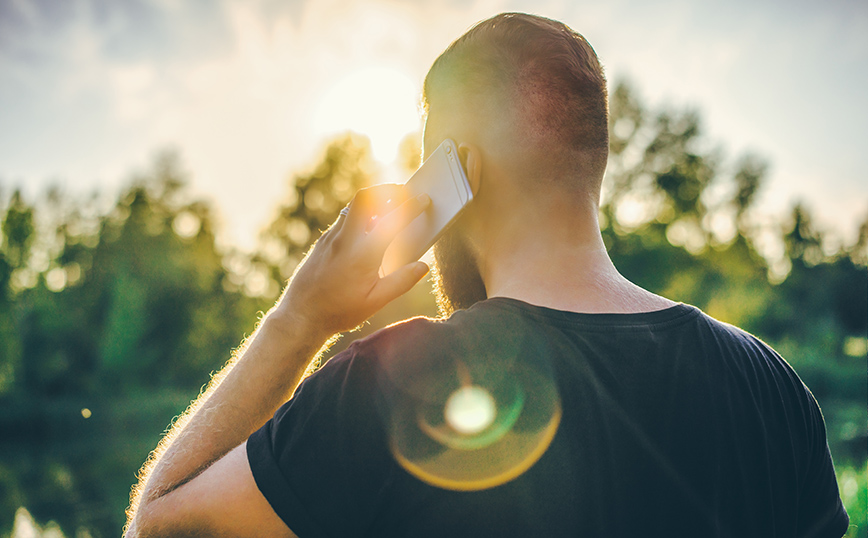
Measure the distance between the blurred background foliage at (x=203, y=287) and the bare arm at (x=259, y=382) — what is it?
22.9 metres

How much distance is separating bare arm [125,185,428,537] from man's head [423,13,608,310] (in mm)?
259

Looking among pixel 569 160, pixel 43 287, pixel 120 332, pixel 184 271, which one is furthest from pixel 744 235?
pixel 43 287

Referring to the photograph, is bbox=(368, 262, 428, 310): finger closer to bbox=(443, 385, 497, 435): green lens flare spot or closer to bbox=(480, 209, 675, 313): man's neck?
bbox=(480, 209, 675, 313): man's neck

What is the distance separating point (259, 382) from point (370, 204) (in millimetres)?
577

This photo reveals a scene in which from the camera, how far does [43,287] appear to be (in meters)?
35.8

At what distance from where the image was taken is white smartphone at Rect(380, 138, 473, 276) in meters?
1.59

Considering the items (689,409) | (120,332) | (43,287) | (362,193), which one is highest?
(362,193)

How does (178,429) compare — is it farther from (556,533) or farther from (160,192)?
(160,192)

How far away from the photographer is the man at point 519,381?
111 centimetres

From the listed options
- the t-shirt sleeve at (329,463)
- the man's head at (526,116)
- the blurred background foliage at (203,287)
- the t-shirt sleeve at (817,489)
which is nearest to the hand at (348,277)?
the man's head at (526,116)

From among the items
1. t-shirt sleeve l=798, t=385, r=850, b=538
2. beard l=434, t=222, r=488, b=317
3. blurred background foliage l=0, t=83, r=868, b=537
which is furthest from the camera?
blurred background foliage l=0, t=83, r=868, b=537

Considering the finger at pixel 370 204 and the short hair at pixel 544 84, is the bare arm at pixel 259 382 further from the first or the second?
the short hair at pixel 544 84

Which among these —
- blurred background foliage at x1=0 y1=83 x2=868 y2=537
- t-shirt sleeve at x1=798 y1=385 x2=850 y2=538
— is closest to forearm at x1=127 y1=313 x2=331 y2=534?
t-shirt sleeve at x1=798 y1=385 x2=850 y2=538

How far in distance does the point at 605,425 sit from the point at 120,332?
124 ft
